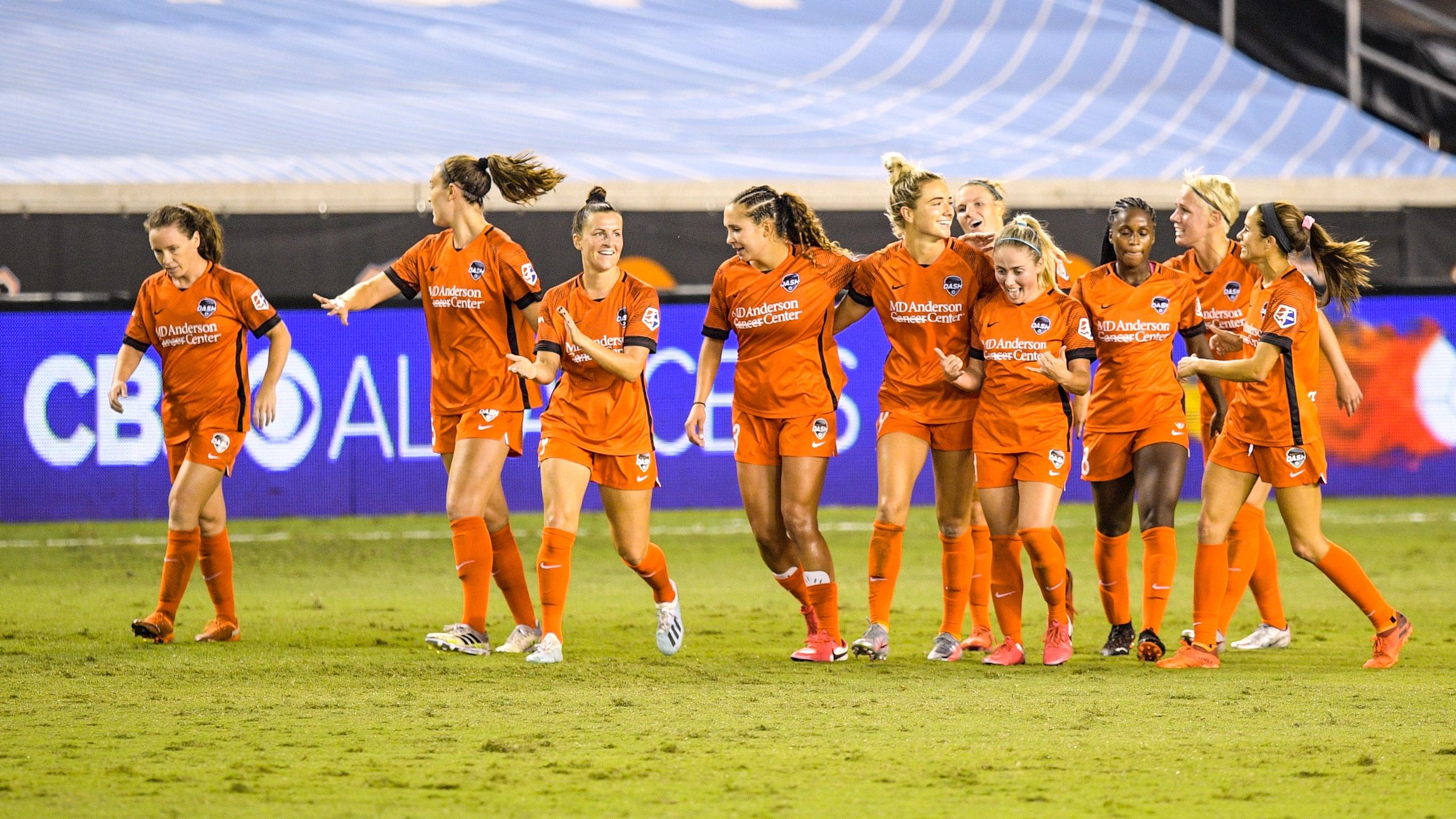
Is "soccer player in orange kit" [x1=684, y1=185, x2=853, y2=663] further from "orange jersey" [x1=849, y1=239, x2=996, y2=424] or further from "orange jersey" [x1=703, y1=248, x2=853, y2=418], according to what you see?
"orange jersey" [x1=849, y1=239, x2=996, y2=424]

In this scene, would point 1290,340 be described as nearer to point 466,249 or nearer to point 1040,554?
point 1040,554

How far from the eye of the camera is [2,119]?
63.3 ft

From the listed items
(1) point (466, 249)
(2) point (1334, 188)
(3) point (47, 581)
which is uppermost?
(2) point (1334, 188)

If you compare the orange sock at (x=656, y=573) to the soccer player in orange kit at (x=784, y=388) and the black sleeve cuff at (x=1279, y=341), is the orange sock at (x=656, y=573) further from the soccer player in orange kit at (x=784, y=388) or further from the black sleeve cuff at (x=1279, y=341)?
the black sleeve cuff at (x=1279, y=341)

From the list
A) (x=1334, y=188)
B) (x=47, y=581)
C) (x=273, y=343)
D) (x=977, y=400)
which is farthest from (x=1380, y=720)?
(x=1334, y=188)

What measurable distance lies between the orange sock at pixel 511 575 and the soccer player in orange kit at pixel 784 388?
1.14m

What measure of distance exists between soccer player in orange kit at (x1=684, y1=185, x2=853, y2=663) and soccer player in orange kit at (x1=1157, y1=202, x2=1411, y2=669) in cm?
149

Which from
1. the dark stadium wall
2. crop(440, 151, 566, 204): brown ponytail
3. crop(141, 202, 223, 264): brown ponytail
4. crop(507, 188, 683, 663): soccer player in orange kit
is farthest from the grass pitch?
Answer: the dark stadium wall

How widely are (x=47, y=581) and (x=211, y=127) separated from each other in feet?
35.9

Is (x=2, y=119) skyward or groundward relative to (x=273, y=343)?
skyward

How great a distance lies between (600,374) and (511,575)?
1089mm

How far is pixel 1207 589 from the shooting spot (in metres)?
Answer: 6.86

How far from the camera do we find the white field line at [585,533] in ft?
39.4

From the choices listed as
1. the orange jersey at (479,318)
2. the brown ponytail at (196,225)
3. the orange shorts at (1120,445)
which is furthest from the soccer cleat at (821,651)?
the brown ponytail at (196,225)
